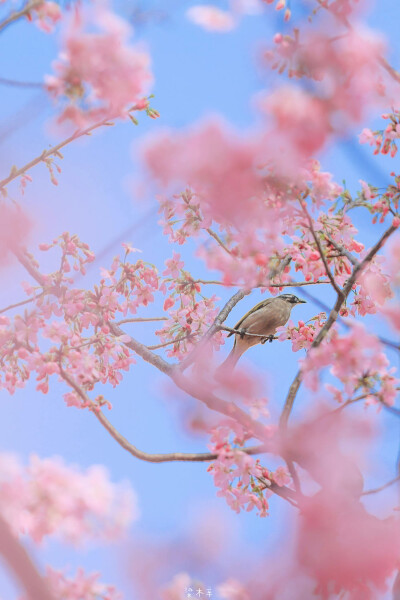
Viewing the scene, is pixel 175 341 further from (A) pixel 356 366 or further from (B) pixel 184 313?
(A) pixel 356 366

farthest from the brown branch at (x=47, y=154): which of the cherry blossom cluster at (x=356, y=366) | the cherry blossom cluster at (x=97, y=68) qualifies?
the cherry blossom cluster at (x=356, y=366)

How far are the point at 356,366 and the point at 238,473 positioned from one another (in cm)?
155

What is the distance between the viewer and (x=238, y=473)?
5.25m

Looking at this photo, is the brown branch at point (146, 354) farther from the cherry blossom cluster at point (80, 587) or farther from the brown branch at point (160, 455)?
the cherry blossom cluster at point (80, 587)

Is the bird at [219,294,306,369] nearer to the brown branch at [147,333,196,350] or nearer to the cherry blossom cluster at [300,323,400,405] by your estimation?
the brown branch at [147,333,196,350]

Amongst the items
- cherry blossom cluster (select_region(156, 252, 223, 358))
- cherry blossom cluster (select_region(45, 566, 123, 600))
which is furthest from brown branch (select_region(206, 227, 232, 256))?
cherry blossom cluster (select_region(45, 566, 123, 600))

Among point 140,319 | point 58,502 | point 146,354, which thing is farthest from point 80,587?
point 140,319

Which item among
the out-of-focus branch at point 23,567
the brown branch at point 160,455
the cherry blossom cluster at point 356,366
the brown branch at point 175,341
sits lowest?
the out-of-focus branch at point 23,567

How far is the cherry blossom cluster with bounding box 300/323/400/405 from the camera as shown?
4.14m

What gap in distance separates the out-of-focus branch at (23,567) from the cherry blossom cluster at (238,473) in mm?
1871

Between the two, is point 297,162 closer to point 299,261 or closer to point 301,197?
point 301,197

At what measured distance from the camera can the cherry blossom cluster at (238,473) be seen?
4520mm

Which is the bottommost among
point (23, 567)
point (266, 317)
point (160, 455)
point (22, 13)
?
point (23, 567)

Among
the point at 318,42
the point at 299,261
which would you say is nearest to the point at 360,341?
the point at 299,261
